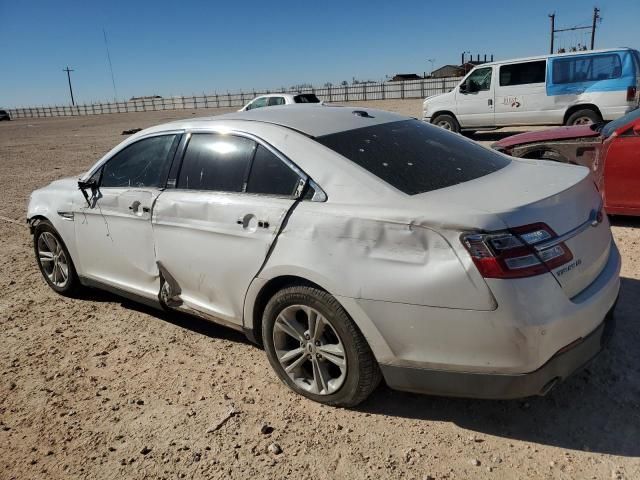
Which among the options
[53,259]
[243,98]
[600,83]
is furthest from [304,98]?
[243,98]

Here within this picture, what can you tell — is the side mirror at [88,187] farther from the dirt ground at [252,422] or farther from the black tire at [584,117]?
the black tire at [584,117]

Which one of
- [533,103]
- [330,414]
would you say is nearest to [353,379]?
[330,414]

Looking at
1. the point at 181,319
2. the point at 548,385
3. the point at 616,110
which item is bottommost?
the point at 181,319

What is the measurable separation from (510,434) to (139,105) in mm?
69279

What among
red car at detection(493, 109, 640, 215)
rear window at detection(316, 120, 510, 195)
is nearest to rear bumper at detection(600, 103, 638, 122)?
red car at detection(493, 109, 640, 215)

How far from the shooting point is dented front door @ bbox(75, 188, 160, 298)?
365 cm

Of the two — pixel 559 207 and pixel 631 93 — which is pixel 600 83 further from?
pixel 559 207

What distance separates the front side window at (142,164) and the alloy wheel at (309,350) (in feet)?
4.64

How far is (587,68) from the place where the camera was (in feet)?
37.9

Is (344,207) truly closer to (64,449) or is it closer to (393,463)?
(393,463)

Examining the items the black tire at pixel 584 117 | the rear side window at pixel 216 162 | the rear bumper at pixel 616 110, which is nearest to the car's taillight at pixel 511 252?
the rear side window at pixel 216 162

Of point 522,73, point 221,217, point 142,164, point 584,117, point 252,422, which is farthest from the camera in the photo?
point 522,73

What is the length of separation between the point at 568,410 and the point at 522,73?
37.7 feet

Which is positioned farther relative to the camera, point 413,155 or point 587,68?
point 587,68
